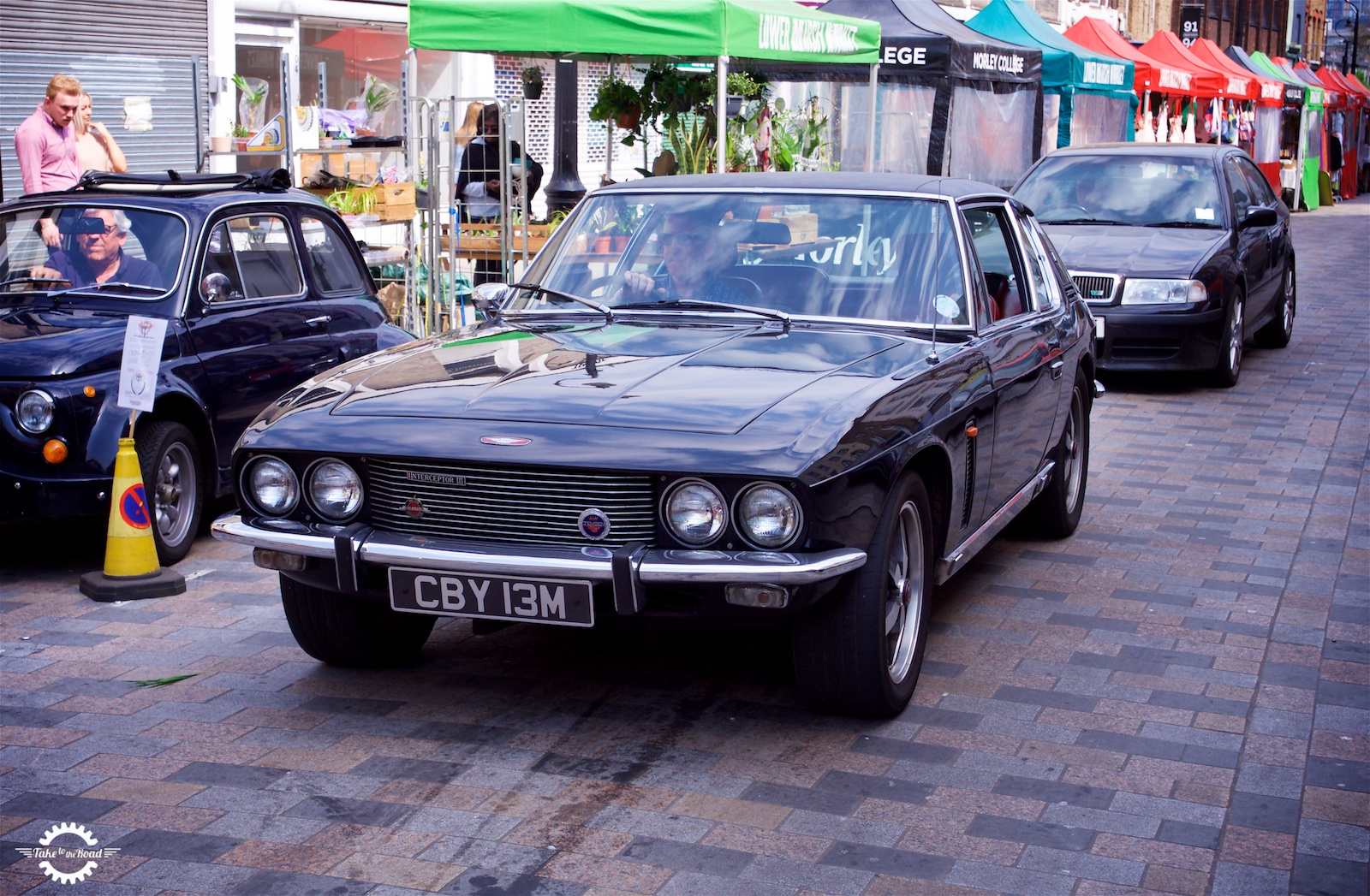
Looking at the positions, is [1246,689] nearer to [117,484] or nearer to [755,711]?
[755,711]

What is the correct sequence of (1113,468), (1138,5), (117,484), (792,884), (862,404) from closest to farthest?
(792,884) < (862,404) < (117,484) < (1113,468) < (1138,5)

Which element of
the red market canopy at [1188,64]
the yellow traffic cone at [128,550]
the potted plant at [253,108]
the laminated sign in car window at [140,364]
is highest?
the red market canopy at [1188,64]

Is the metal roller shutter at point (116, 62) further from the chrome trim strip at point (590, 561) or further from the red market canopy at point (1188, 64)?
the red market canopy at point (1188, 64)

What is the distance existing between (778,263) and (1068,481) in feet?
7.32

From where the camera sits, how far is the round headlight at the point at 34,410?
605 centimetres

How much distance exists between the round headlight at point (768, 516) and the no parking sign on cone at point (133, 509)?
2907 mm

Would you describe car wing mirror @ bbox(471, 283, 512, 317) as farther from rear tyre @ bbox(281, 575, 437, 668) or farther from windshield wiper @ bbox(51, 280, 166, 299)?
windshield wiper @ bbox(51, 280, 166, 299)

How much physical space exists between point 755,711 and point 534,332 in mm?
1527

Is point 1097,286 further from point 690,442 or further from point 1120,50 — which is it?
point 1120,50

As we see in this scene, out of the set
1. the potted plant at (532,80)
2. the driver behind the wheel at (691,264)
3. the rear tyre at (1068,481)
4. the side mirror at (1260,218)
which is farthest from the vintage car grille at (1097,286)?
the driver behind the wheel at (691,264)

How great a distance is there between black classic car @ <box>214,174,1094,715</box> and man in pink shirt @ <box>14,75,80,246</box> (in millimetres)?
4786

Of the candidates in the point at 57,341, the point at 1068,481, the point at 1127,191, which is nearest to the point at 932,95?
the point at 1127,191

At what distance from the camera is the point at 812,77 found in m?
15.0

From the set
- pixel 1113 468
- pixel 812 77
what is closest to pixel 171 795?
pixel 1113 468
